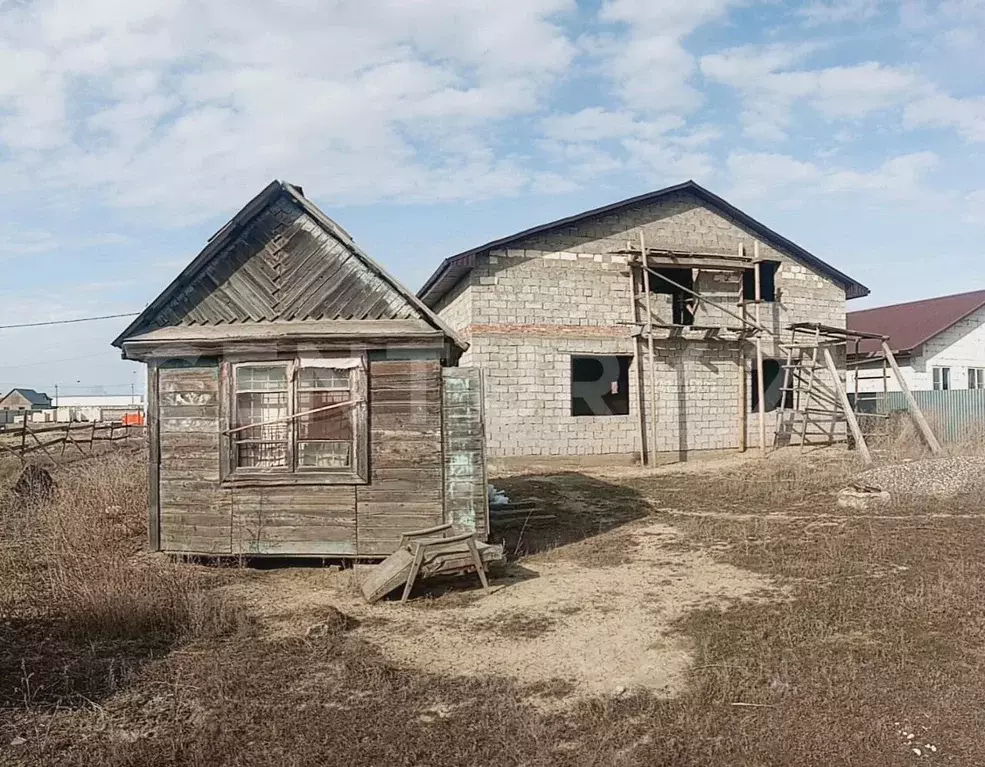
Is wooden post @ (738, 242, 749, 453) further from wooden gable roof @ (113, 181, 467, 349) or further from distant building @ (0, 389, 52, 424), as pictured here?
distant building @ (0, 389, 52, 424)

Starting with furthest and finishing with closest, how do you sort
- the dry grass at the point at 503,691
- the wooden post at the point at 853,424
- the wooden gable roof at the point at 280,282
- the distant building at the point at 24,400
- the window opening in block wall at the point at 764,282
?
1. the distant building at the point at 24,400
2. the window opening in block wall at the point at 764,282
3. the wooden post at the point at 853,424
4. the wooden gable roof at the point at 280,282
5. the dry grass at the point at 503,691

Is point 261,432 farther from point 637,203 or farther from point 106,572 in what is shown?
point 637,203

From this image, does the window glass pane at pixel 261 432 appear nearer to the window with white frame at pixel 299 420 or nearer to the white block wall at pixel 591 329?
the window with white frame at pixel 299 420

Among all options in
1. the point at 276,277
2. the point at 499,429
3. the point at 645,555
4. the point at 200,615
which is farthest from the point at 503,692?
the point at 499,429

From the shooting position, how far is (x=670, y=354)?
18562 millimetres

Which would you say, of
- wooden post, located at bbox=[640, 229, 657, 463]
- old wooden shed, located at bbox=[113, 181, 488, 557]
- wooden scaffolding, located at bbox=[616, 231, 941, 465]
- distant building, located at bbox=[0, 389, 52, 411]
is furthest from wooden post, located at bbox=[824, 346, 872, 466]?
distant building, located at bbox=[0, 389, 52, 411]

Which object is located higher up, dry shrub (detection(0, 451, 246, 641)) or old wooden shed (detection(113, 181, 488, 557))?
old wooden shed (detection(113, 181, 488, 557))

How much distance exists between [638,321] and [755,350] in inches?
135

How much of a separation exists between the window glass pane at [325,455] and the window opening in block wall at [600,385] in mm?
10344

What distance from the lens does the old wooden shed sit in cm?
836

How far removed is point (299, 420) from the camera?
27.5 ft

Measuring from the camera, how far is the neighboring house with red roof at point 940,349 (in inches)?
1030

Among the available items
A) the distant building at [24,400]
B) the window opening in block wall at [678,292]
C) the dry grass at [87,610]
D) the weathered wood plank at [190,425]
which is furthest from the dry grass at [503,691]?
the distant building at [24,400]

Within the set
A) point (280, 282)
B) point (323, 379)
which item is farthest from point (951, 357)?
point (280, 282)
